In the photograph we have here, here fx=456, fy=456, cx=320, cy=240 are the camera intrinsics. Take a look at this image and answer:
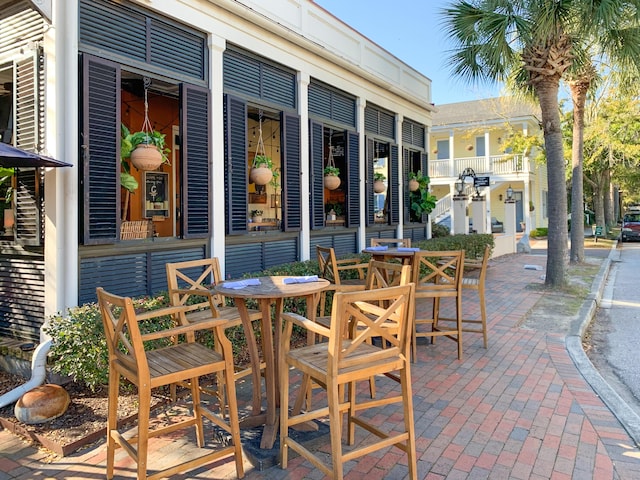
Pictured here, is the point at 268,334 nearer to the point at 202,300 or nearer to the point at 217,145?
the point at 202,300

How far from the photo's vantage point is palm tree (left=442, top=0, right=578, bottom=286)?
8141mm

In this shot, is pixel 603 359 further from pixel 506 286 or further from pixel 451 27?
pixel 451 27

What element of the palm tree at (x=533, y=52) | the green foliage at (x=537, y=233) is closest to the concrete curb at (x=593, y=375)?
the palm tree at (x=533, y=52)

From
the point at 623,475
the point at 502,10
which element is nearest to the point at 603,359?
the point at 623,475

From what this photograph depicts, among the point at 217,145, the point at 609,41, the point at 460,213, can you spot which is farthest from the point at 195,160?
the point at 460,213

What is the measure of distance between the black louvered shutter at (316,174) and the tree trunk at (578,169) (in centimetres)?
833

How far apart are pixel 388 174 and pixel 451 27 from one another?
3168 mm

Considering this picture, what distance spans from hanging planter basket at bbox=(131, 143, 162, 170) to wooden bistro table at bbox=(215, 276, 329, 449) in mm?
2331

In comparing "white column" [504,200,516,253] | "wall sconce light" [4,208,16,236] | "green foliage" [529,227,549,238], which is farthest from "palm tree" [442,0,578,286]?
"green foliage" [529,227,549,238]

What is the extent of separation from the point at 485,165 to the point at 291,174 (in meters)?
18.9

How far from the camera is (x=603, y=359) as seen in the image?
5.35 metres

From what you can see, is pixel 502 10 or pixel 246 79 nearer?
pixel 246 79

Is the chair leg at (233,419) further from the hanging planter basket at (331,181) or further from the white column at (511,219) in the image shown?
the white column at (511,219)

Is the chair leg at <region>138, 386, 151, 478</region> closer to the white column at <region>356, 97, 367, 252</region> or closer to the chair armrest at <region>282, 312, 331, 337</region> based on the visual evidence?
the chair armrest at <region>282, 312, 331, 337</region>
